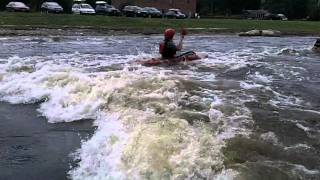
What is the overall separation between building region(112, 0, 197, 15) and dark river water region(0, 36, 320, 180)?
63.5m

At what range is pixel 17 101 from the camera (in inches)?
499

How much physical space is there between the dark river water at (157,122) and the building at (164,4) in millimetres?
63503

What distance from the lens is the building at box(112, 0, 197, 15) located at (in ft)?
266

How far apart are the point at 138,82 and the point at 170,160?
6.07m

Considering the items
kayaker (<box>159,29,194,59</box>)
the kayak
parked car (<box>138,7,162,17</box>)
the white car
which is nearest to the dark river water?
the kayak

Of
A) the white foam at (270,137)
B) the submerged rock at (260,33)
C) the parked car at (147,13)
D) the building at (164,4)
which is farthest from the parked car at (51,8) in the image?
the white foam at (270,137)

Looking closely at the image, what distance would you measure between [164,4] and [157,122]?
78.9 m

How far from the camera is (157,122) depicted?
9508mm

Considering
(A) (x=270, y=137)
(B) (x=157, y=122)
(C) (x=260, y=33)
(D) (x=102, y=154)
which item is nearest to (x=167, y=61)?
(B) (x=157, y=122)

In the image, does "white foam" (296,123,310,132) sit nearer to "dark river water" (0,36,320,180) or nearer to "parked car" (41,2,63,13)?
"dark river water" (0,36,320,180)

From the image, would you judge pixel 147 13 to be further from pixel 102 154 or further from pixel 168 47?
pixel 102 154

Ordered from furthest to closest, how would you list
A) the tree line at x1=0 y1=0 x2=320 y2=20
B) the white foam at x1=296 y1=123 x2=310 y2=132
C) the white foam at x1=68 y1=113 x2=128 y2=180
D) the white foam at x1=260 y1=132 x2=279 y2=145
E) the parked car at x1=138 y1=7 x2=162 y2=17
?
the tree line at x1=0 y1=0 x2=320 y2=20, the parked car at x1=138 y1=7 x2=162 y2=17, the white foam at x1=296 y1=123 x2=310 y2=132, the white foam at x1=260 y1=132 x2=279 y2=145, the white foam at x1=68 y1=113 x2=128 y2=180

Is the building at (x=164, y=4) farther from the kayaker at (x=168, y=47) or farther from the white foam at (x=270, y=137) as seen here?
the white foam at (x=270, y=137)

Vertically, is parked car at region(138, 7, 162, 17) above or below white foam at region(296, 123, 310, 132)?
above
